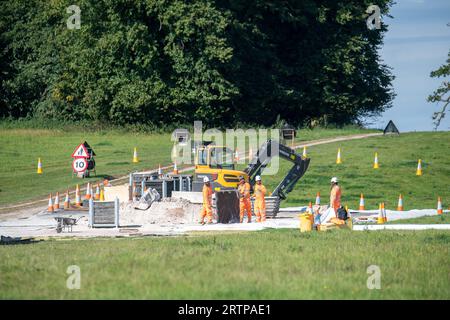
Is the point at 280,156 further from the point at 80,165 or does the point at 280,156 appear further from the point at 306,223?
the point at 80,165

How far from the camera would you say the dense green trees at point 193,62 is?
69.6 meters

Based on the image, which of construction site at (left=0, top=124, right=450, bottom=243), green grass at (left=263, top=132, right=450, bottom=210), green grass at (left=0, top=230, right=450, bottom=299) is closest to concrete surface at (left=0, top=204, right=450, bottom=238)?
construction site at (left=0, top=124, right=450, bottom=243)

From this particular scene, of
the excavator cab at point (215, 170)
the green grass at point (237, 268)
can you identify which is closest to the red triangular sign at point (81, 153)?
the excavator cab at point (215, 170)

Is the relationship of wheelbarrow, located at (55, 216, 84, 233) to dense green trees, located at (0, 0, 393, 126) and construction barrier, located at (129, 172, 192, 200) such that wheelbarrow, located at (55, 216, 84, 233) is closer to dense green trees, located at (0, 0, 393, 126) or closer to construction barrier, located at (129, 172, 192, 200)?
construction barrier, located at (129, 172, 192, 200)

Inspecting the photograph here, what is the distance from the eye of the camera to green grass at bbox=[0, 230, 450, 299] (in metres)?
16.7

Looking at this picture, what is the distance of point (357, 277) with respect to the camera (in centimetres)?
1816

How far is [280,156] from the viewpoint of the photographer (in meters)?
38.7

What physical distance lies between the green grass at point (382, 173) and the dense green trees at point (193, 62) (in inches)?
562

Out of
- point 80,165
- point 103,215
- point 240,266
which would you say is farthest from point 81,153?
point 240,266

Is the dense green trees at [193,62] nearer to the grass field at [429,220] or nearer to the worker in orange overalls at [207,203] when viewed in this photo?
the worker in orange overalls at [207,203]
